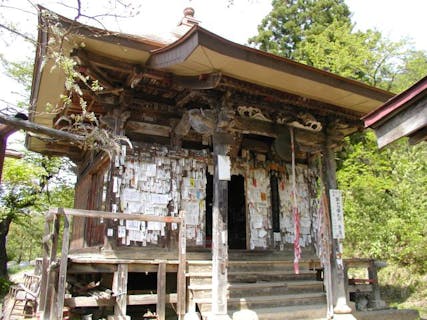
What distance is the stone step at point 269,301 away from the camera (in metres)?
6.44

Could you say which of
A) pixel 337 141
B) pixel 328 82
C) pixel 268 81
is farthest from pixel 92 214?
pixel 337 141

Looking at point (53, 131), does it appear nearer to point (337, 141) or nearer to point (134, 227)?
point (134, 227)

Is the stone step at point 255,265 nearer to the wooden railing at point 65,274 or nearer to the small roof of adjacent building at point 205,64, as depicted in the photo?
the wooden railing at point 65,274

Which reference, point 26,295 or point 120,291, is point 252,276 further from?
point 26,295

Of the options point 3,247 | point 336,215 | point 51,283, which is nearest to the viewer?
point 51,283

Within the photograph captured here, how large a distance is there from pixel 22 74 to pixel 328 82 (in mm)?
17870

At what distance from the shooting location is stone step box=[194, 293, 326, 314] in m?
6.44

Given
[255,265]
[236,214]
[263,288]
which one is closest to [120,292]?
[263,288]

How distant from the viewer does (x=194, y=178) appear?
8.30 metres

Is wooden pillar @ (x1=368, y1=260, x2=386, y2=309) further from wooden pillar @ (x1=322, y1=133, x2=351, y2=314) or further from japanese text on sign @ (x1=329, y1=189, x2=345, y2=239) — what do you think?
japanese text on sign @ (x1=329, y1=189, x2=345, y2=239)

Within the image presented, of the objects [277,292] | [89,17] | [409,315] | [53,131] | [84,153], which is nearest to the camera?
[53,131]

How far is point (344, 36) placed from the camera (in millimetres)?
19312

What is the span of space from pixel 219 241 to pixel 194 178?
2188 mm

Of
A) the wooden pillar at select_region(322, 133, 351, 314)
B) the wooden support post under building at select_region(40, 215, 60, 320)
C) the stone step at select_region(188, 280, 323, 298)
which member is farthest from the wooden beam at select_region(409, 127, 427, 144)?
the wooden support post under building at select_region(40, 215, 60, 320)
